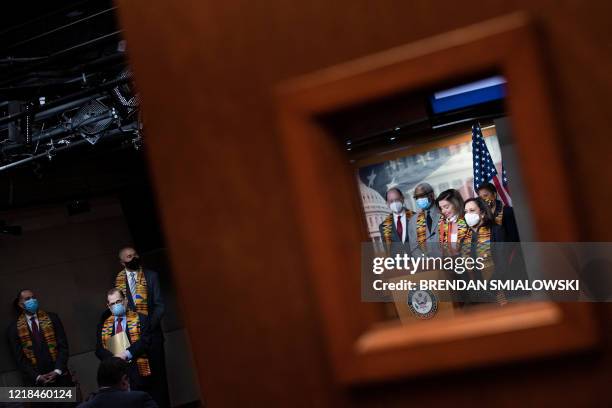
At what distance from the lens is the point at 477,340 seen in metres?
0.59

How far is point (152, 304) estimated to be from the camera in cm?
574

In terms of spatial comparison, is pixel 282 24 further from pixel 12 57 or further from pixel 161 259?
pixel 161 259

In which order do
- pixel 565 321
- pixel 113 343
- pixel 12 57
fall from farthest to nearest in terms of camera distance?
pixel 113 343
pixel 12 57
pixel 565 321

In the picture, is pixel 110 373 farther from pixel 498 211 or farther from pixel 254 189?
pixel 254 189

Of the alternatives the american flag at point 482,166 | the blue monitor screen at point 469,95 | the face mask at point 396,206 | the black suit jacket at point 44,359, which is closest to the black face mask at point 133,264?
the black suit jacket at point 44,359

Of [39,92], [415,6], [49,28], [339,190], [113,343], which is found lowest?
[113,343]

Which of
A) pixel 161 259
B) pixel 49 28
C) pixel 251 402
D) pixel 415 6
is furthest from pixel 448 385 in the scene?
pixel 161 259

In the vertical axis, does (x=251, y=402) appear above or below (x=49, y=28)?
below

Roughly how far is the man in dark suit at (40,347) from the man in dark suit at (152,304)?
1273mm

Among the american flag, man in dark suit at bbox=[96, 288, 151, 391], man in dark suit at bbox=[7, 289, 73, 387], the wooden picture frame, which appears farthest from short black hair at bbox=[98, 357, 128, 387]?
man in dark suit at bbox=[7, 289, 73, 387]

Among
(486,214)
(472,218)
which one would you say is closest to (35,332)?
(472,218)

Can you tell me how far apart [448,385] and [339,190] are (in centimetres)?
16

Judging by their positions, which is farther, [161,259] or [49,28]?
[161,259]

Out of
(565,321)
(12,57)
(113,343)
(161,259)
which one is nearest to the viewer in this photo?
(565,321)
